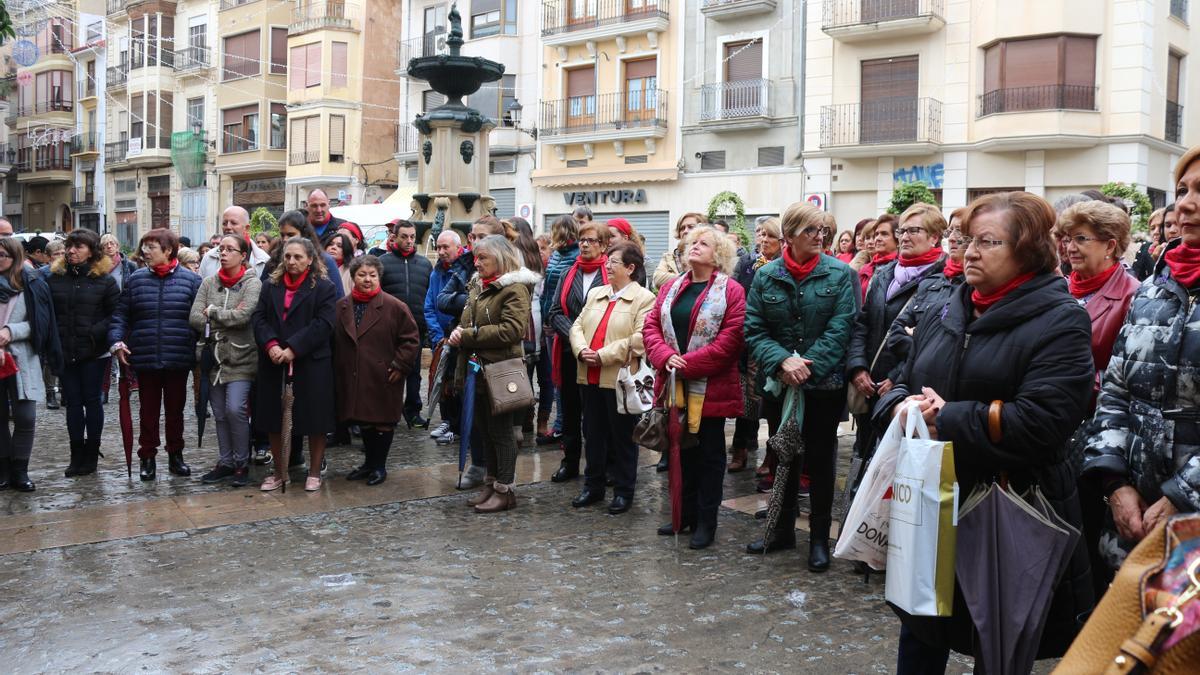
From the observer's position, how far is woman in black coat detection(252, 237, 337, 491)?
7594mm

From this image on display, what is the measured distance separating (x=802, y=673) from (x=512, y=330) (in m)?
3.44

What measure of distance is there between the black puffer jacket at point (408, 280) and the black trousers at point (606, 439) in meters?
3.24

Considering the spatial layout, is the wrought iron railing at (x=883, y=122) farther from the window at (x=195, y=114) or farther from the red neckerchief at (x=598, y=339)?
the window at (x=195, y=114)

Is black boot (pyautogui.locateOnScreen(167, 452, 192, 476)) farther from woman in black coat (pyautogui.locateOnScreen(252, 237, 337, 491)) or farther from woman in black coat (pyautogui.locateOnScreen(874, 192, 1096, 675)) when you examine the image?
woman in black coat (pyautogui.locateOnScreen(874, 192, 1096, 675))

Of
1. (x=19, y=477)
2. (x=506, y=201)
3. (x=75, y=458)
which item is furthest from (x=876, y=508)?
(x=506, y=201)

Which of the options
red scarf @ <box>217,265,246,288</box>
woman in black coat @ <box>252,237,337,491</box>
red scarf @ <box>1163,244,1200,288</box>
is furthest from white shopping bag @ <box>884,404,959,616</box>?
red scarf @ <box>217,265,246,288</box>

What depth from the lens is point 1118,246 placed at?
4.51m

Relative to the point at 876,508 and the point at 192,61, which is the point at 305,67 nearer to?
the point at 192,61

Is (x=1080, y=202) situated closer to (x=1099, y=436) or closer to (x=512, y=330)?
(x=1099, y=436)

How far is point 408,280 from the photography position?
33.3 ft

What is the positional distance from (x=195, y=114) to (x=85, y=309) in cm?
3867

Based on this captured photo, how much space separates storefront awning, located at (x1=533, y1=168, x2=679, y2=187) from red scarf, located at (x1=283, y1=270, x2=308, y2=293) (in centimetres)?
2324

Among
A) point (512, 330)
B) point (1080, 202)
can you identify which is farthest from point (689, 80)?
point (1080, 202)

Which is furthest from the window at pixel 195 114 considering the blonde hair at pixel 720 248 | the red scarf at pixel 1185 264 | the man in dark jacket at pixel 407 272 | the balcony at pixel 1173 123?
the red scarf at pixel 1185 264
